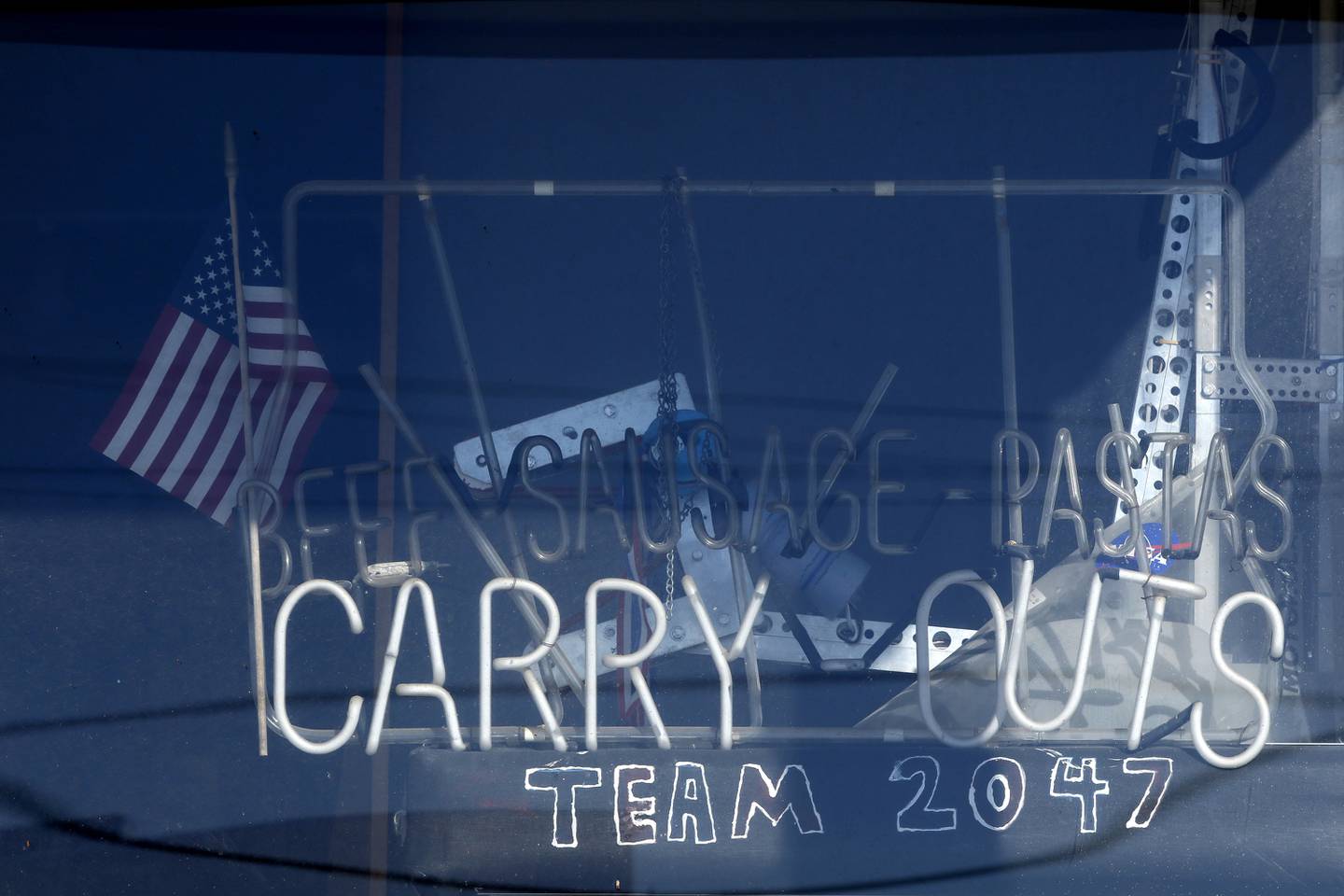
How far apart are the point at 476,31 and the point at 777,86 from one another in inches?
25.4

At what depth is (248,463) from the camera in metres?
2.46

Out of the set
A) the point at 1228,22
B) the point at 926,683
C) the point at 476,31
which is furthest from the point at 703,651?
the point at 1228,22

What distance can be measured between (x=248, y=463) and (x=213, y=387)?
35cm

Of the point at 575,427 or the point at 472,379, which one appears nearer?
the point at 472,379

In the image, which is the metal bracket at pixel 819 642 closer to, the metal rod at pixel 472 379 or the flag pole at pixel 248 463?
the metal rod at pixel 472 379

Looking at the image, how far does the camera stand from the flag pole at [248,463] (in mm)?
2312

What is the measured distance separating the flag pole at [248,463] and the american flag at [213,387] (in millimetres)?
32

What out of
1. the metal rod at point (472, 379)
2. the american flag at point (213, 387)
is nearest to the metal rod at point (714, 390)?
the metal rod at point (472, 379)

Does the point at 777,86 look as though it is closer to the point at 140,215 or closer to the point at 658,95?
the point at 658,95

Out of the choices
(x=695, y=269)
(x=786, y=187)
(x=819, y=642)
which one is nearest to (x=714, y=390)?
(x=695, y=269)

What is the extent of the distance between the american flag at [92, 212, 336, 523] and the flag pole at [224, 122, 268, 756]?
32mm

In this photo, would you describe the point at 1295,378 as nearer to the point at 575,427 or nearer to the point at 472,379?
the point at 575,427

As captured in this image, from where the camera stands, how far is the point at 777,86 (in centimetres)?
277

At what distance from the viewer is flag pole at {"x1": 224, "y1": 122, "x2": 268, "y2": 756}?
2.31 meters
